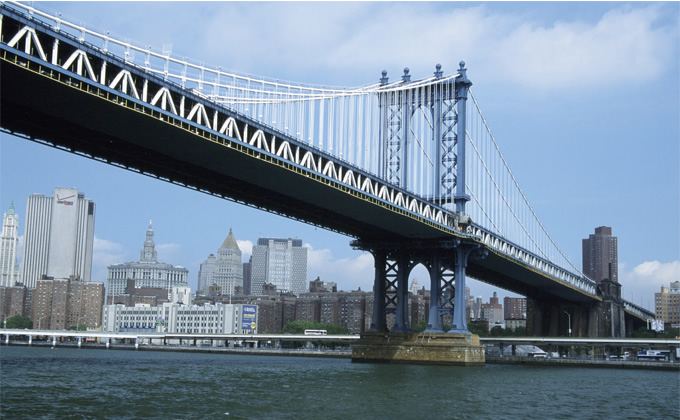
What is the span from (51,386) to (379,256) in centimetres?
4439

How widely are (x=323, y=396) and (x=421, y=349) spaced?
121ft

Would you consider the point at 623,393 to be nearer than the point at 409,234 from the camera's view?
Yes

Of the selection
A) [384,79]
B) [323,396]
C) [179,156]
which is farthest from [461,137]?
[323,396]

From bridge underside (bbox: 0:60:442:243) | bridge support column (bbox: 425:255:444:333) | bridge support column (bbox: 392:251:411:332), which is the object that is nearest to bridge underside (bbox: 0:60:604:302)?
bridge underside (bbox: 0:60:442:243)

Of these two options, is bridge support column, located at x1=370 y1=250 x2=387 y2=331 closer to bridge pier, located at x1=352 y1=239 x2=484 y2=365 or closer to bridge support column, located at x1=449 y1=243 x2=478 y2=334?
bridge pier, located at x1=352 y1=239 x2=484 y2=365

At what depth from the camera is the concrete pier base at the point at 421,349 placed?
79812 mm

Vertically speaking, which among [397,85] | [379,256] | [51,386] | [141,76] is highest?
[397,85]

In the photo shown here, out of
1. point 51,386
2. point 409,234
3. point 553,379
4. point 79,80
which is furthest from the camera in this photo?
point 409,234

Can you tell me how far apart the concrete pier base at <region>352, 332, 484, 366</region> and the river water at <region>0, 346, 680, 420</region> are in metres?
11.0

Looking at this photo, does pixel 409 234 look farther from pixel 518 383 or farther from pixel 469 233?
pixel 518 383

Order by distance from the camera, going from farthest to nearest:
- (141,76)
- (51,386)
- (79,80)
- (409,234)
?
(409,234) → (51,386) → (141,76) → (79,80)

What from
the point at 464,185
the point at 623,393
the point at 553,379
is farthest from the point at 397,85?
the point at 623,393

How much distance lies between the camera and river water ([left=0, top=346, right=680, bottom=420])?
38.0 m

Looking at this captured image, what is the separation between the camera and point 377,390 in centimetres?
5084
